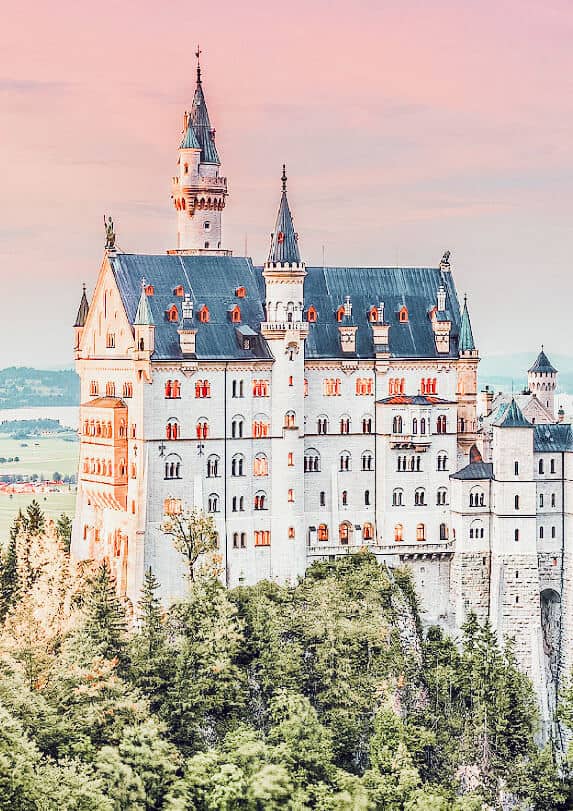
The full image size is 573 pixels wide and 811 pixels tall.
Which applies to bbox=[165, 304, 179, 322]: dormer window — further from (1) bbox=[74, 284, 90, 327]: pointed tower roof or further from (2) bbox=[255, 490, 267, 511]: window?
(2) bbox=[255, 490, 267, 511]: window

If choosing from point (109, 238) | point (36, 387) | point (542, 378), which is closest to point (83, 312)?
point (109, 238)

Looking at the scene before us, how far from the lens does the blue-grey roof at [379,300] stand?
12688 cm

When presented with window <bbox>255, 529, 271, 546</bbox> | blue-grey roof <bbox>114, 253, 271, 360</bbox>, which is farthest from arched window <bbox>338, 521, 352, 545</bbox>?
blue-grey roof <bbox>114, 253, 271, 360</bbox>

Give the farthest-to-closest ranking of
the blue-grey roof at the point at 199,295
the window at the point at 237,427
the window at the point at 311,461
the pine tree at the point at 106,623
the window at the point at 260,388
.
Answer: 1. the window at the point at 311,461
2. the window at the point at 260,388
3. the window at the point at 237,427
4. the blue-grey roof at the point at 199,295
5. the pine tree at the point at 106,623

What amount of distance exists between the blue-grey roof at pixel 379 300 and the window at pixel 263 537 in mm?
12401

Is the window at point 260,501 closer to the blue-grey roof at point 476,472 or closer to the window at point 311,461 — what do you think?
the window at point 311,461

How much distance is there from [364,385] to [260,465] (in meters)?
9.74

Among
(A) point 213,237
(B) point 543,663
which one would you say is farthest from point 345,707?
(A) point 213,237

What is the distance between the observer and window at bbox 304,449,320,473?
125250 mm

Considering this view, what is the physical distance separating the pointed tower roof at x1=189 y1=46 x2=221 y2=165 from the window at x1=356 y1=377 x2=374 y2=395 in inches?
865

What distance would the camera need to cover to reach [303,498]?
124000 millimetres

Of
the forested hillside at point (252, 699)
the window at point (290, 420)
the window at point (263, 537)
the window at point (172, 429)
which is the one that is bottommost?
the forested hillside at point (252, 699)

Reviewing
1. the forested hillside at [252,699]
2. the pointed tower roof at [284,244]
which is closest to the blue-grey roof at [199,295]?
the pointed tower roof at [284,244]

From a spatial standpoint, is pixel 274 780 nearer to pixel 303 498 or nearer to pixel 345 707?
pixel 345 707
